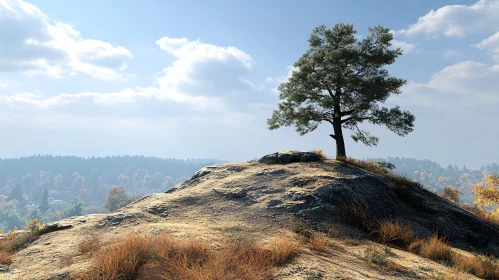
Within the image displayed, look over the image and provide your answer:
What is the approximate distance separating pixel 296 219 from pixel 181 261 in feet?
17.7

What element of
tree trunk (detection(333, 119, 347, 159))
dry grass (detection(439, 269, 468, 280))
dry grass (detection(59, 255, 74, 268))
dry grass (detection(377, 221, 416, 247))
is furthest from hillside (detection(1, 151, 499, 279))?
tree trunk (detection(333, 119, 347, 159))

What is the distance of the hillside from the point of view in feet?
23.0

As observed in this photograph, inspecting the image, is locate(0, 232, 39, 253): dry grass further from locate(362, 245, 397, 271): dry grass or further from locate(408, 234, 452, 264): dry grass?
locate(408, 234, 452, 264): dry grass

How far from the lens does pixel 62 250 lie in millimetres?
8031

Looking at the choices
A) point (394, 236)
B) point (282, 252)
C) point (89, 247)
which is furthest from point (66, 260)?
point (394, 236)

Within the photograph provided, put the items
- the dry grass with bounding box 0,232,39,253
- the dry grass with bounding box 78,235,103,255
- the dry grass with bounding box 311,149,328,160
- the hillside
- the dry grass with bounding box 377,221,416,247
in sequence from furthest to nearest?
the dry grass with bounding box 311,149,328,160
the dry grass with bounding box 377,221,416,247
the dry grass with bounding box 0,232,39,253
the dry grass with bounding box 78,235,103,255
the hillside

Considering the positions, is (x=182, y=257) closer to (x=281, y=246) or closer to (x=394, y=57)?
(x=281, y=246)

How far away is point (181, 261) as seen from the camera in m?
6.01

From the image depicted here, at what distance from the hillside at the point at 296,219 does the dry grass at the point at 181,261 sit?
45 centimetres

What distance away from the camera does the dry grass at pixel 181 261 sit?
18.0 ft

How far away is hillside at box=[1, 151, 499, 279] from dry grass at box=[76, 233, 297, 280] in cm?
45

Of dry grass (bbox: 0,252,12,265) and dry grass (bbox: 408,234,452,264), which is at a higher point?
dry grass (bbox: 408,234,452,264)

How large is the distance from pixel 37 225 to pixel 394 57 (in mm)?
24143

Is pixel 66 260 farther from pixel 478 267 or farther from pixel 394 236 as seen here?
pixel 478 267
